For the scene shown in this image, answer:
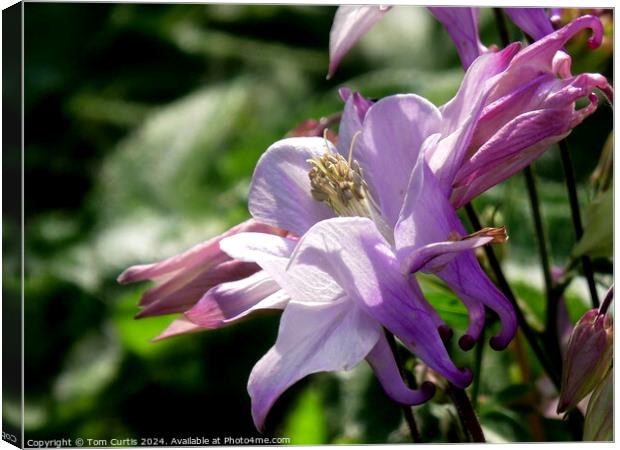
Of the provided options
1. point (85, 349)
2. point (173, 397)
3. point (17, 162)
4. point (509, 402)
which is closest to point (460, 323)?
point (509, 402)

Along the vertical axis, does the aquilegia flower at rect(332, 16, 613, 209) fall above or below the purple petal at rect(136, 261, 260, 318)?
above

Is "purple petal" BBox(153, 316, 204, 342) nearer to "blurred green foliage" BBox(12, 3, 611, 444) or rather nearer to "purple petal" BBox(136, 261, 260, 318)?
"purple petal" BBox(136, 261, 260, 318)

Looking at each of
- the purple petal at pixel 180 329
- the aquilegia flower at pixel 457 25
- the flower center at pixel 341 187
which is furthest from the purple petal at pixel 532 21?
the purple petal at pixel 180 329

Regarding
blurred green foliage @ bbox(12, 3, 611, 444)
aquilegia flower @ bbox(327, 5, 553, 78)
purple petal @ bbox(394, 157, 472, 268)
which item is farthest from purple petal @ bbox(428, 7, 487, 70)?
blurred green foliage @ bbox(12, 3, 611, 444)

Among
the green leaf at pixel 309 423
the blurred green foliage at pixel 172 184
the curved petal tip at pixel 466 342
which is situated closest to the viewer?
the curved petal tip at pixel 466 342

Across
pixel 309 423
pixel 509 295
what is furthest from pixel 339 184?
pixel 309 423

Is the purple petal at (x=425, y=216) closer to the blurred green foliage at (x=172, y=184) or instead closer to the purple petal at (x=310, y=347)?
the purple petal at (x=310, y=347)

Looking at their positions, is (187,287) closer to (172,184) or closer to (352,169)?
(352,169)
